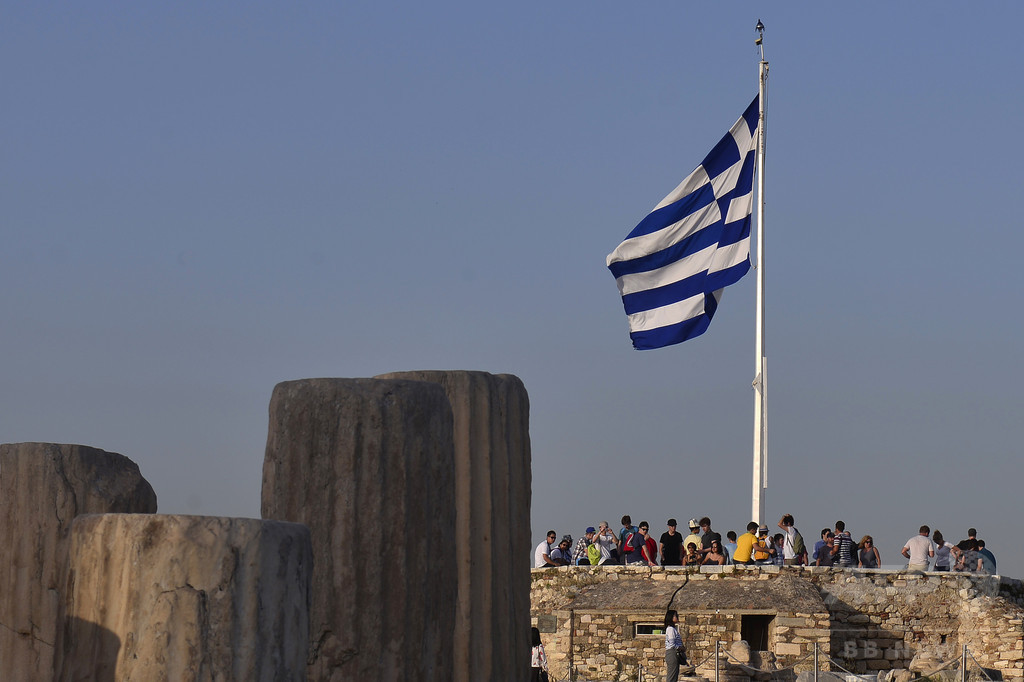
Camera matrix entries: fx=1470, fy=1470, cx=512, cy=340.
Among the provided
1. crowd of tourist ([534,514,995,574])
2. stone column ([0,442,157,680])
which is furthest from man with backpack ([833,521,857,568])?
stone column ([0,442,157,680])

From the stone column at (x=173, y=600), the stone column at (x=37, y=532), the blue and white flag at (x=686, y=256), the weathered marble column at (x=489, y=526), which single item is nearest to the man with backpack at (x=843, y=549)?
the blue and white flag at (x=686, y=256)

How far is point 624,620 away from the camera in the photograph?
60.7 ft

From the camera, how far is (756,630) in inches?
727

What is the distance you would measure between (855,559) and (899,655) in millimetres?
1477

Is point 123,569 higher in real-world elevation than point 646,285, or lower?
lower

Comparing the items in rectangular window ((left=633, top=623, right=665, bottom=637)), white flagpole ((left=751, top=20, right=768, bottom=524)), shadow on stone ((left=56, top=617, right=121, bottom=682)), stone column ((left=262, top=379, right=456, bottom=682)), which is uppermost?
white flagpole ((left=751, top=20, right=768, bottom=524))

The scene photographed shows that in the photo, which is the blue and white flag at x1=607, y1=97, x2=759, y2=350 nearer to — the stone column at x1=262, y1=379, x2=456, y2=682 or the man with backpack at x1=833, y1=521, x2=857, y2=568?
the man with backpack at x1=833, y1=521, x2=857, y2=568

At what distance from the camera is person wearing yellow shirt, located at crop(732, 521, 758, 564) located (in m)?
18.6

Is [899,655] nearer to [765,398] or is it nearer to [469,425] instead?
[765,398]

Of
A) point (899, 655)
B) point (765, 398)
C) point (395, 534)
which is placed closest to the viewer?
point (395, 534)

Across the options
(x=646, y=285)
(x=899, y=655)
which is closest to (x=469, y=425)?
(x=646, y=285)

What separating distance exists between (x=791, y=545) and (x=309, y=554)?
14759mm

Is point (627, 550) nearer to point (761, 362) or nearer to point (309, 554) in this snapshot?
point (761, 362)

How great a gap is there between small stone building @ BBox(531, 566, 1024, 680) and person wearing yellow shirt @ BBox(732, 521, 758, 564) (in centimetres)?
22
